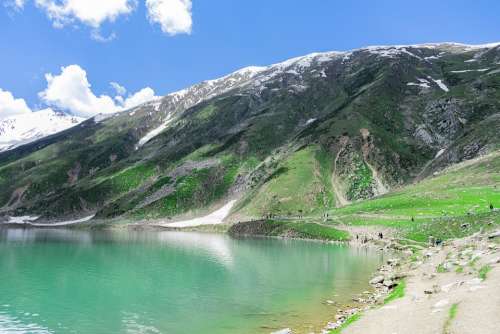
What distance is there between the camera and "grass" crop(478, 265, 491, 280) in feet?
117

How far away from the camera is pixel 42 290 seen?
5153 centimetres

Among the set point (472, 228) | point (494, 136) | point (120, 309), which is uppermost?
point (494, 136)

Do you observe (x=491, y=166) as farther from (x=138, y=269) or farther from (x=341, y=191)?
(x=138, y=269)

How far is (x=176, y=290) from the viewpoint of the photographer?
51.6m

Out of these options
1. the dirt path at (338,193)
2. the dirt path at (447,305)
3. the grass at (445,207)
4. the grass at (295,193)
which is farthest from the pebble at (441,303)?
the dirt path at (338,193)

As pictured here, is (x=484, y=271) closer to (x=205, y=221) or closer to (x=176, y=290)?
(x=176, y=290)

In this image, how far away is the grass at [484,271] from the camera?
35.7 meters

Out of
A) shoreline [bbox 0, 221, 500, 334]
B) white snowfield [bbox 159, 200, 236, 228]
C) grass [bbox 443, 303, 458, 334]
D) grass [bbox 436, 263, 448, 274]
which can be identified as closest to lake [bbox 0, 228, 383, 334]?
shoreline [bbox 0, 221, 500, 334]

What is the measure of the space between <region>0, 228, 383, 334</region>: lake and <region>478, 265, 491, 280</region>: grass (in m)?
12.8

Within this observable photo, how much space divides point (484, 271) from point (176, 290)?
32310mm

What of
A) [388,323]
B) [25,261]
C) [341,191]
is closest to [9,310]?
[388,323]

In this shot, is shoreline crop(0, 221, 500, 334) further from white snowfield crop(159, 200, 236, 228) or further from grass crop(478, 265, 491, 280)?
white snowfield crop(159, 200, 236, 228)

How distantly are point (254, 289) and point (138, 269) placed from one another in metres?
23.9

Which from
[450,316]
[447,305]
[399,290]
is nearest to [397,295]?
[399,290]
